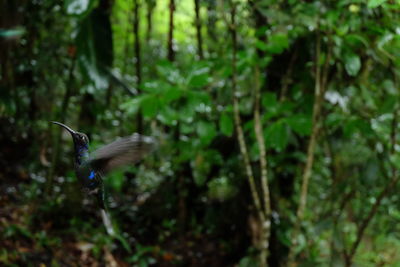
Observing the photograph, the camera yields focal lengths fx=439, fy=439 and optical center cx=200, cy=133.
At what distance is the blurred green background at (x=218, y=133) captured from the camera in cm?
192

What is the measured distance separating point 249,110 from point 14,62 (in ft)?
6.48

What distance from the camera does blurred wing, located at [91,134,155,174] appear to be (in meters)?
0.63

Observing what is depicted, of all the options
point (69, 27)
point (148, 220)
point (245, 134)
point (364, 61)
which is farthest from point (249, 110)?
point (69, 27)

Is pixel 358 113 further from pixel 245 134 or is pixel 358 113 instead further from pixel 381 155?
pixel 245 134

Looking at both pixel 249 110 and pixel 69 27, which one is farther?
pixel 69 27

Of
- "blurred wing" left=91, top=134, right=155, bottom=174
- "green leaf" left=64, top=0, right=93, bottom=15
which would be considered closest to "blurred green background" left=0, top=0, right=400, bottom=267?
"green leaf" left=64, top=0, right=93, bottom=15

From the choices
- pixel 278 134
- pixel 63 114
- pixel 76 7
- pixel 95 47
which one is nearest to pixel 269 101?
pixel 278 134

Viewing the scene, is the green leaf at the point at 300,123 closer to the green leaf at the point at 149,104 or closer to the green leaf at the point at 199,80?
the green leaf at the point at 199,80

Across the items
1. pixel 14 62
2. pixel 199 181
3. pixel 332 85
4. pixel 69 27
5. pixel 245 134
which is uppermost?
pixel 69 27

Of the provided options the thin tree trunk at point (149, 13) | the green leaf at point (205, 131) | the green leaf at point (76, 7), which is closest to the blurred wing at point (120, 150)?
the green leaf at point (76, 7)

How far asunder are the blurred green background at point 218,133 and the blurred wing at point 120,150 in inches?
28.5

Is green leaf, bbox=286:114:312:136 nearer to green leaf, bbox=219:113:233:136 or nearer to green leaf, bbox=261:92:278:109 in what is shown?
green leaf, bbox=261:92:278:109

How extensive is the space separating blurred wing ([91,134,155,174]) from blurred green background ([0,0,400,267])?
72 centimetres

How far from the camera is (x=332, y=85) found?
2213 mm
